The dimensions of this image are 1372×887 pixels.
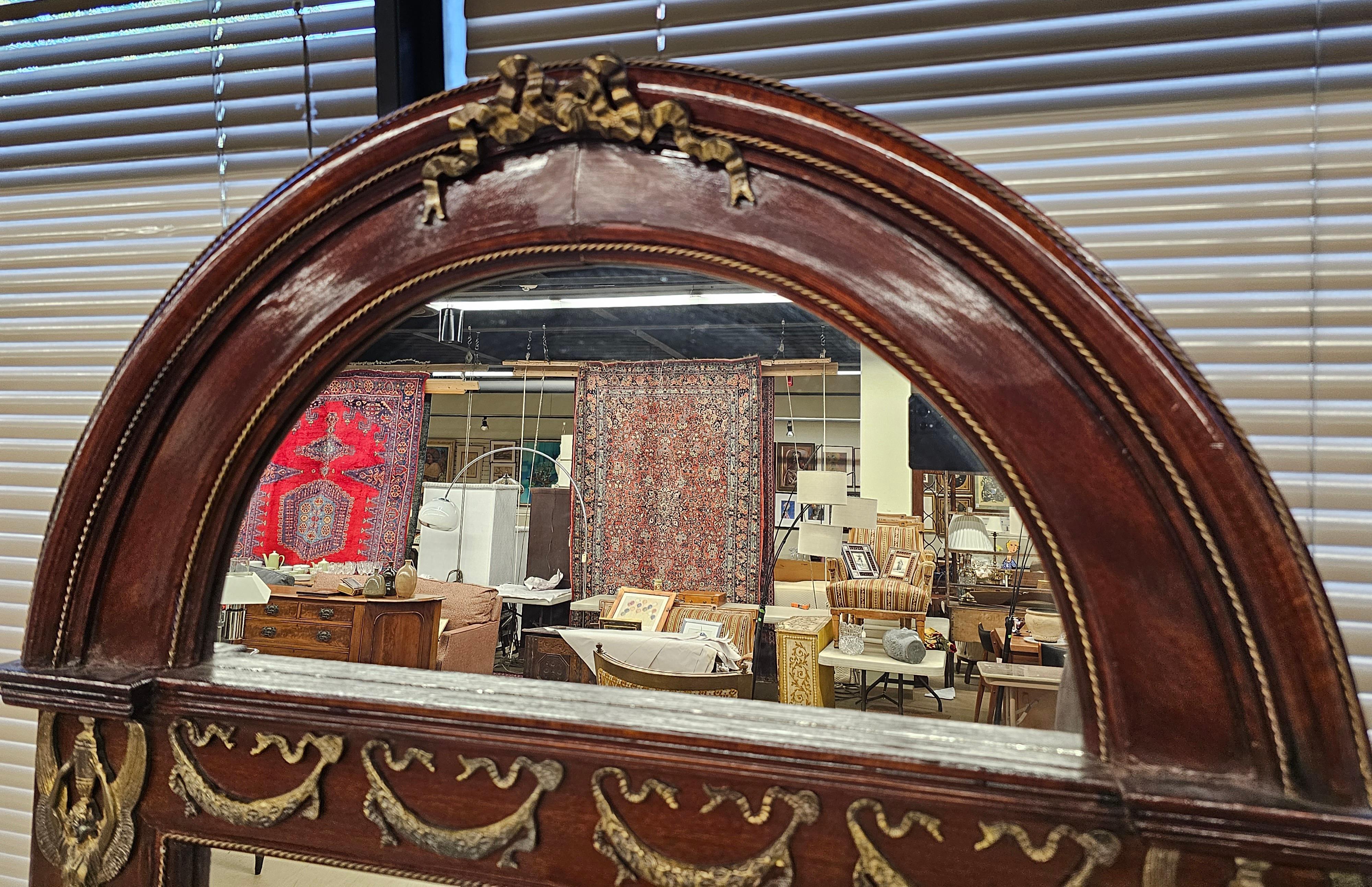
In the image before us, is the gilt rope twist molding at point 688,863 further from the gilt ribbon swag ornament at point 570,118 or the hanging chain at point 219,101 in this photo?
the hanging chain at point 219,101

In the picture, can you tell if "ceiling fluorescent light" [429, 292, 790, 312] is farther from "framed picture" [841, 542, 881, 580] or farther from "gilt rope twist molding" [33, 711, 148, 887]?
"framed picture" [841, 542, 881, 580]

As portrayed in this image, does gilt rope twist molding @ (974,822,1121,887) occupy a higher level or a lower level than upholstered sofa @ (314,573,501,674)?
higher

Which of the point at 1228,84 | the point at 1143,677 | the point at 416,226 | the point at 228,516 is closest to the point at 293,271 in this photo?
the point at 416,226

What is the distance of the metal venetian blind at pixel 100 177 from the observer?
3.91 feet

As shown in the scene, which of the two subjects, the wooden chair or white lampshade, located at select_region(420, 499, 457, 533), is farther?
white lampshade, located at select_region(420, 499, 457, 533)

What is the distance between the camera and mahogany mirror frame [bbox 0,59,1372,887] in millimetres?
635

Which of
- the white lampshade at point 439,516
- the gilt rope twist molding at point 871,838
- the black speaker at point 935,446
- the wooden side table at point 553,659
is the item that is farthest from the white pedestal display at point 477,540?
the gilt rope twist molding at point 871,838

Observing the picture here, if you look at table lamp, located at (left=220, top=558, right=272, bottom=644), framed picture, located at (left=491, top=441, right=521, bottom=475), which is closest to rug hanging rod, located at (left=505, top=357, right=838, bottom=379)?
table lamp, located at (left=220, top=558, right=272, bottom=644)

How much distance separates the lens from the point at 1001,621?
13.2ft

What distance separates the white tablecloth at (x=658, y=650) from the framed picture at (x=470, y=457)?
485 centimetres

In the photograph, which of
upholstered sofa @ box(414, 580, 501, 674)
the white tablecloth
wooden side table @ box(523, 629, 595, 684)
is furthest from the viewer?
upholstered sofa @ box(414, 580, 501, 674)

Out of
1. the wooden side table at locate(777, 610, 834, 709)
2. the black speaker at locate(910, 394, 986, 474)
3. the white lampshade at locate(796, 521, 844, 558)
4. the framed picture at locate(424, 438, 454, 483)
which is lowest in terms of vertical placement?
the wooden side table at locate(777, 610, 834, 709)

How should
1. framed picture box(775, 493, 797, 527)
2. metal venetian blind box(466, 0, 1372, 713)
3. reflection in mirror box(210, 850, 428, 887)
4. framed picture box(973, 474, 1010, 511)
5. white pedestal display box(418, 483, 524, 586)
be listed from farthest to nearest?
white pedestal display box(418, 483, 524, 586) → framed picture box(775, 493, 797, 527) → framed picture box(973, 474, 1010, 511) → reflection in mirror box(210, 850, 428, 887) → metal venetian blind box(466, 0, 1372, 713)

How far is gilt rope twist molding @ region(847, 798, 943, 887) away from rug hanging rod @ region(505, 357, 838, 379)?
388 cm
